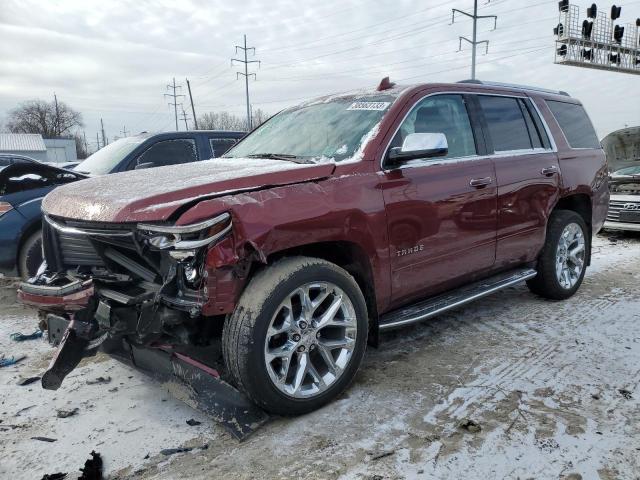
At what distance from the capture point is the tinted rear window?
4957mm

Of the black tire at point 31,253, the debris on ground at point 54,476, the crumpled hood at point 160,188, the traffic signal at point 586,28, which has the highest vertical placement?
the traffic signal at point 586,28

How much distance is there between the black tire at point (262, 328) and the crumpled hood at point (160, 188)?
0.50m

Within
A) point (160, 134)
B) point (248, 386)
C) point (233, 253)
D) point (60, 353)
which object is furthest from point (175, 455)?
point (160, 134)

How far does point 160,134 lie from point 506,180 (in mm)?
4277

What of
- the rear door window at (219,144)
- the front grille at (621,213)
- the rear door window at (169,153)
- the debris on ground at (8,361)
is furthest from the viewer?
the front grille at (621,213)

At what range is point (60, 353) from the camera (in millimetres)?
2564

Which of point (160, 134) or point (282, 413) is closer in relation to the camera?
point (282, 413)

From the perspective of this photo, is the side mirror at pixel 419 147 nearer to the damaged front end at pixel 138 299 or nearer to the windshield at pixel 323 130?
the windshield at pixel 323 130

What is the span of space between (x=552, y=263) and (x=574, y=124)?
1.49 meters

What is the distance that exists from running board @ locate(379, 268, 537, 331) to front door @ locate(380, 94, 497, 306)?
0.08 metres

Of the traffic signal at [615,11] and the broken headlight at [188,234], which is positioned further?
the traffic signal at [615,11]

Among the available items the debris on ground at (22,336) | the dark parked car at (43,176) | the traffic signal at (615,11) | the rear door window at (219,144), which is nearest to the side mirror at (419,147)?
the debris on ground at (22,336)

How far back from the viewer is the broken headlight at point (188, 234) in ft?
8.04

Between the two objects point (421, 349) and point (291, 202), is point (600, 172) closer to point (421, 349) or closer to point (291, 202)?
point (421, 349)
